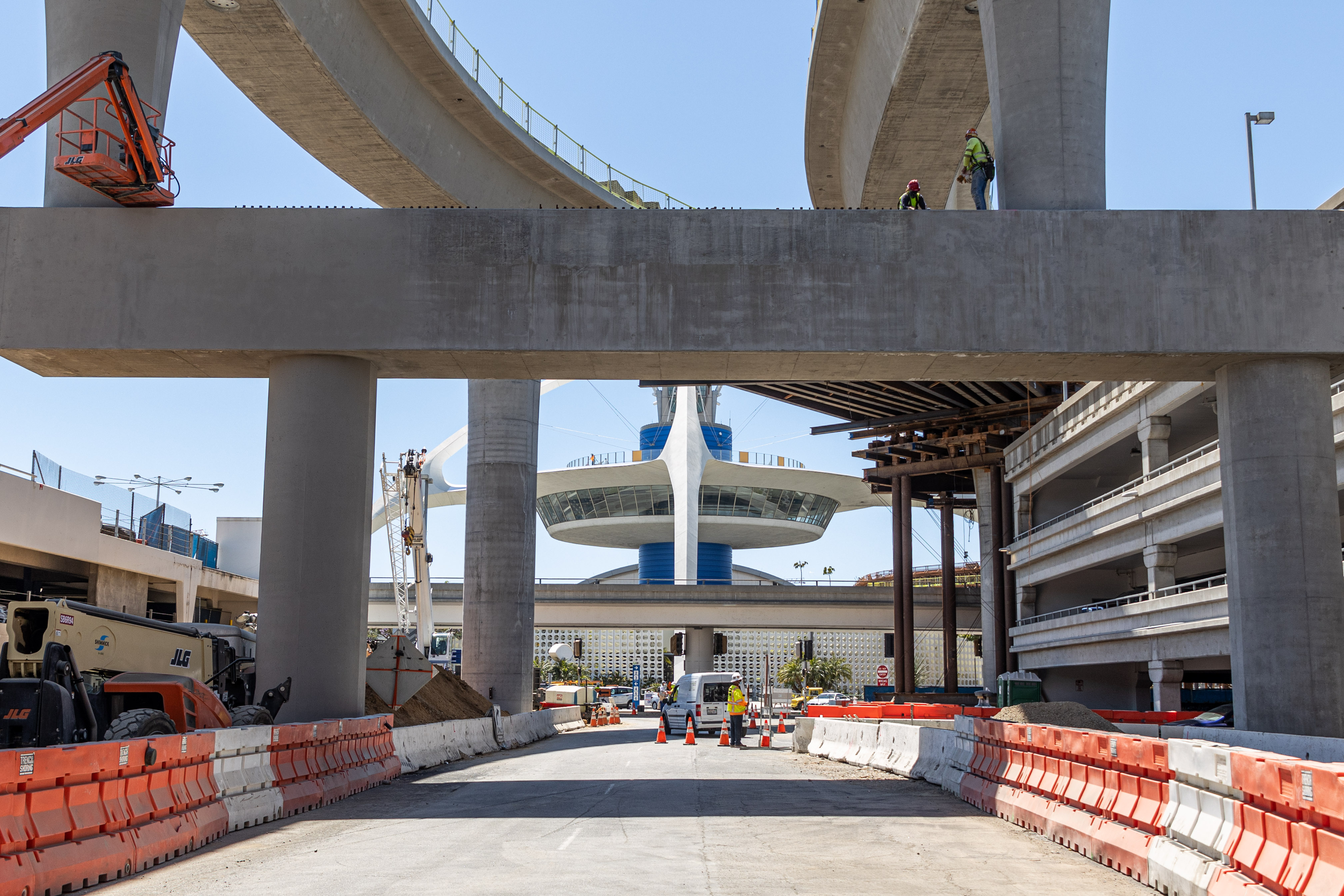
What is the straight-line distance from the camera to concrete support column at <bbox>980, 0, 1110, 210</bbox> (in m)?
20.6

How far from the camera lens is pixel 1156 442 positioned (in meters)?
37.1

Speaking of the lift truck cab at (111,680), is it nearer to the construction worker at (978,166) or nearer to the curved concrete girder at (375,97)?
the curved concrete girder at (375,97)

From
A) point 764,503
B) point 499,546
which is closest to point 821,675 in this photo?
point 764,503

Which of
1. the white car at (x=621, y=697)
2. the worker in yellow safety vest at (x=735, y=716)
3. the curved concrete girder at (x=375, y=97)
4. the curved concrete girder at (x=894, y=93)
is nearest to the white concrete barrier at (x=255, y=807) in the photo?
the curved concrete girder at (x=375, y=97)

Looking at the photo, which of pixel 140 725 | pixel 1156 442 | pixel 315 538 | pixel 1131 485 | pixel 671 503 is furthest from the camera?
pixel 671 503

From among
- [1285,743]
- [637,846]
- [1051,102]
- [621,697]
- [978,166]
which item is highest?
[1051,102]

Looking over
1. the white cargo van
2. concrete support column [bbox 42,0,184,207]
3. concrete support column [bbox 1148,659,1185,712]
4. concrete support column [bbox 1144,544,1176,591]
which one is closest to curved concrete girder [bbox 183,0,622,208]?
concrete support column [bbox 42,0,184,207]

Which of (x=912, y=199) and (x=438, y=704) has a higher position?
(x=912, y=199)

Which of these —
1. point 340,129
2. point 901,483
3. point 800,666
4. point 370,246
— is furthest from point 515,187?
point 800,666

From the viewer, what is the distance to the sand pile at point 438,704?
103ft

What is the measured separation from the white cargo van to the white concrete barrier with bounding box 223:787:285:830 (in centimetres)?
2791

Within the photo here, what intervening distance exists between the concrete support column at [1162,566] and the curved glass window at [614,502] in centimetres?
5462

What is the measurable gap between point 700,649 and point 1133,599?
35.1 m

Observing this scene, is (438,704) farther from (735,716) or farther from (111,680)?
(111,680)
